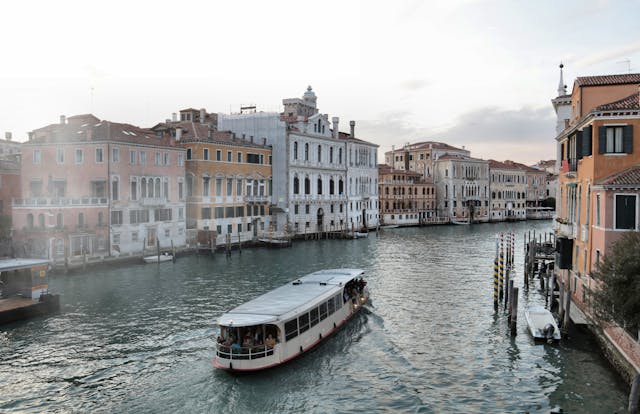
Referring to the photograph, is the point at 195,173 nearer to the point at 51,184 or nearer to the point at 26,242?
the point at 51,184

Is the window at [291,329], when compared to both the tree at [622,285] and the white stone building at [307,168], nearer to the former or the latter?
the tree at [622,285]

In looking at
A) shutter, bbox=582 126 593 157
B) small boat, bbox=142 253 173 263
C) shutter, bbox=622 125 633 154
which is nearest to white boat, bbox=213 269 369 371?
shutter, bbox=582 126 593 157

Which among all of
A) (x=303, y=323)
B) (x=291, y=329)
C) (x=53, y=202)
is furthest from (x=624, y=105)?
(x=53, y=202)

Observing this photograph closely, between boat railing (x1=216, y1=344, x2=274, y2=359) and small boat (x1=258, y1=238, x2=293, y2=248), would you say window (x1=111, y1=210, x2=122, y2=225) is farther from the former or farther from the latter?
boat railing (x1=216, y1=344, x2=274, y2=359)

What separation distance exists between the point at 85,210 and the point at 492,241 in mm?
29847

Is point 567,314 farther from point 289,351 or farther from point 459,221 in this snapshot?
point 459,221

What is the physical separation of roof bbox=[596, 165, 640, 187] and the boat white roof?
25.6 feet

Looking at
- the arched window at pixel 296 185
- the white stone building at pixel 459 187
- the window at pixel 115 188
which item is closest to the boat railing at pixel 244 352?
the window at pixel 115 188

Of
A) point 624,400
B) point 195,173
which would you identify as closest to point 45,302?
point 624,400

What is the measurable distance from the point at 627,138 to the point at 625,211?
2.14m

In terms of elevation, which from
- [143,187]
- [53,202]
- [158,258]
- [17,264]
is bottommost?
[158,258]

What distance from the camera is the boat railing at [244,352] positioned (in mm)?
12914

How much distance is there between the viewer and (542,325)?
15758mm

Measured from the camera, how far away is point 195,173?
36906 millimetres
